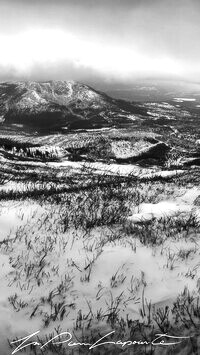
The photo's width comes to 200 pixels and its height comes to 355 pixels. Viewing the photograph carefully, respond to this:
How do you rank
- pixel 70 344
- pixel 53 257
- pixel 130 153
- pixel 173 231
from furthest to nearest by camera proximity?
pixel 130 153
pixel 173 231
pixel 53 257
pixel 70 344

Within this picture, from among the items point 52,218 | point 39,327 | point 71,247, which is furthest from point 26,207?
point 39,327

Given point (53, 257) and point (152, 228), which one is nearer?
point (53, 257)

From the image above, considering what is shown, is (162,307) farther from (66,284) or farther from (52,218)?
(52,218)

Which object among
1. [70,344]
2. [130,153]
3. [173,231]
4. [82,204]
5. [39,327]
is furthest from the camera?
[130,153]

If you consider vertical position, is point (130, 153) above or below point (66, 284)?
below
